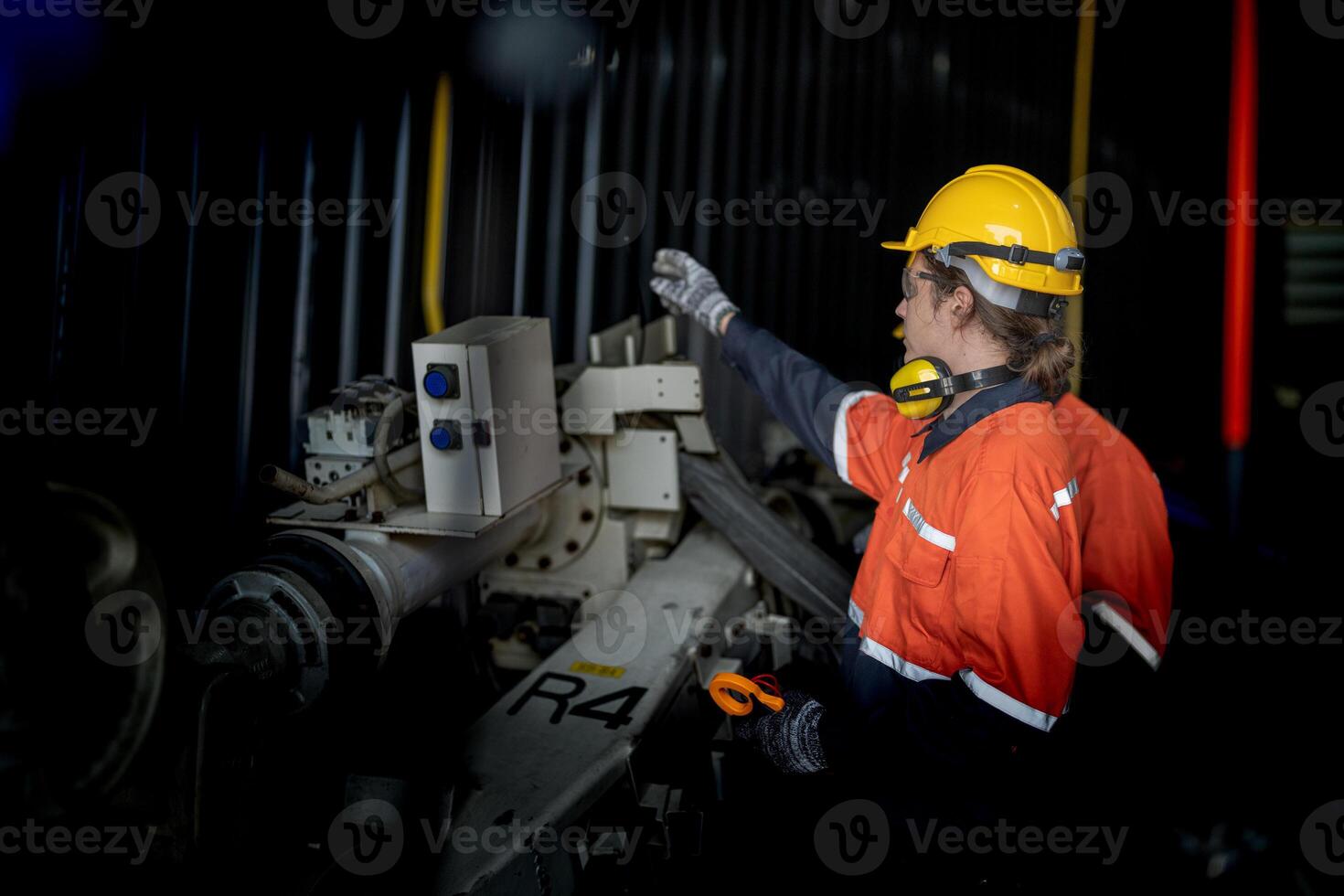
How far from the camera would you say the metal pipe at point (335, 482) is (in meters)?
1.57

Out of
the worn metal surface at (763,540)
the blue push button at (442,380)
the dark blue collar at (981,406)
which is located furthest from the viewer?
the worn metal surface at (763,540)

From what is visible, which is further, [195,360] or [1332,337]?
[1332,337]

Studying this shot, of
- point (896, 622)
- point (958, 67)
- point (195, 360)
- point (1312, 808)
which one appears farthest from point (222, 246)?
point (958, 67)

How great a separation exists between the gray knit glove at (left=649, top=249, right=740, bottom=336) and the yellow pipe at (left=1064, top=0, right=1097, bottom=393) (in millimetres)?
3094

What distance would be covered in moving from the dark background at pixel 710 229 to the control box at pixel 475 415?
0.64m

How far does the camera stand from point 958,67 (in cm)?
479

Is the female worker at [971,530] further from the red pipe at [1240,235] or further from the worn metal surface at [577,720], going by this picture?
the red pipe at [1240,235]

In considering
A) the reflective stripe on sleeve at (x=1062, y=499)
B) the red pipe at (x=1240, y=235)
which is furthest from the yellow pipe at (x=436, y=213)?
the red pipe at (x=1240, y=235)

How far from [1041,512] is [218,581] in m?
1.38

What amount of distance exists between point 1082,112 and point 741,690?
15.1 feet

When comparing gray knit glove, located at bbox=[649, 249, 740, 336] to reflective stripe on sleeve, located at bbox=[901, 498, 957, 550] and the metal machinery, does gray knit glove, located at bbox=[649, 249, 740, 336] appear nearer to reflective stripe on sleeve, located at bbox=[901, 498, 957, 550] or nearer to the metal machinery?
the metal machinery

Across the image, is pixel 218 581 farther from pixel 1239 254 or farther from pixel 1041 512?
pixel 1239 254

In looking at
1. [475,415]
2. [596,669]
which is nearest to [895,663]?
[596,669]

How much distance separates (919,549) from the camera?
1.64 metres
